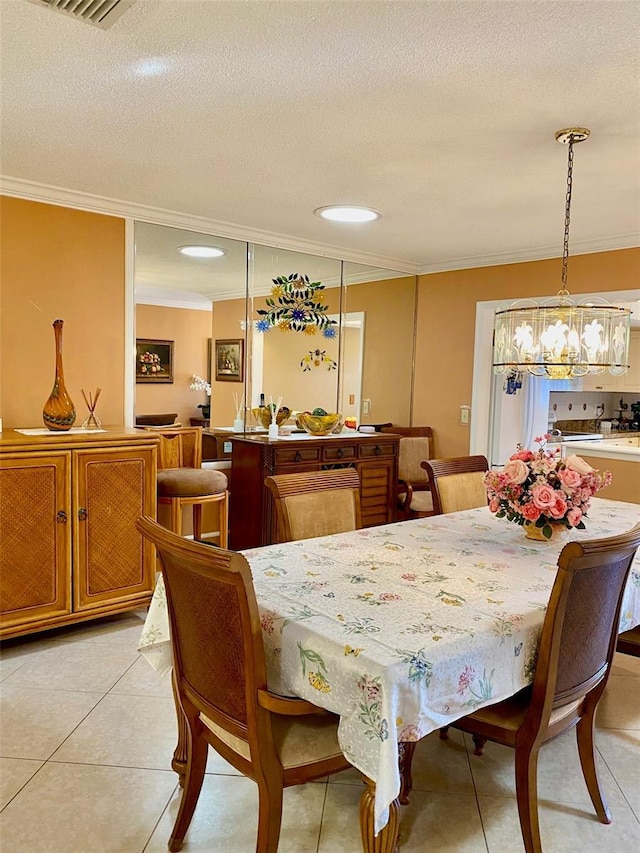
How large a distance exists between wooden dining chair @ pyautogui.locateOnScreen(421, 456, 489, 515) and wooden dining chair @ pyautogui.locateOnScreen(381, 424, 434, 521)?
4.45 ft

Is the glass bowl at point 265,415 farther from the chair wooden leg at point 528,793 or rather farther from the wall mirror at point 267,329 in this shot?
the chair wooden leg at point 528,793

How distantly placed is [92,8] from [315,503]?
1917 mm

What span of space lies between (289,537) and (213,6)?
6.17 ft

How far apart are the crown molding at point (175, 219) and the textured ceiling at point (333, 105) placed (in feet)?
0.29

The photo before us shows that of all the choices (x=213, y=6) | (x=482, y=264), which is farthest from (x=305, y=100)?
(x=482, y=264)

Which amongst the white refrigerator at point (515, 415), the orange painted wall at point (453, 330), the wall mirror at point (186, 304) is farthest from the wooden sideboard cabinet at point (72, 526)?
the white refrigerator at point (515, 415)

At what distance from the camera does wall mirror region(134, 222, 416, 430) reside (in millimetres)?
4055

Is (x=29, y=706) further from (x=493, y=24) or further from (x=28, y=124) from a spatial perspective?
(x=493, y=24)

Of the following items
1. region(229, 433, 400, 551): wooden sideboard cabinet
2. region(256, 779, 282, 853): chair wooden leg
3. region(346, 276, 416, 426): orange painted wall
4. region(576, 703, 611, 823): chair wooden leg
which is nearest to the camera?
region(256, 779, 282, 853): chair wooden leg

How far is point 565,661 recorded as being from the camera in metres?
1.69

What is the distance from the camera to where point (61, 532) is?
3066mm

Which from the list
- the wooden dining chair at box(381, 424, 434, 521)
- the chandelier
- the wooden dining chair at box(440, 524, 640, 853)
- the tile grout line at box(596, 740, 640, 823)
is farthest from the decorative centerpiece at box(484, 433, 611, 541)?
the wooden dining chair at box(381, 424, 434, 521)

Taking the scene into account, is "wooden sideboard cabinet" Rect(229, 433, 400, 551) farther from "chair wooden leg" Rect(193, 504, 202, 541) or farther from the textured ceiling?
the textured ceiling

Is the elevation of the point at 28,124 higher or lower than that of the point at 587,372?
higher
